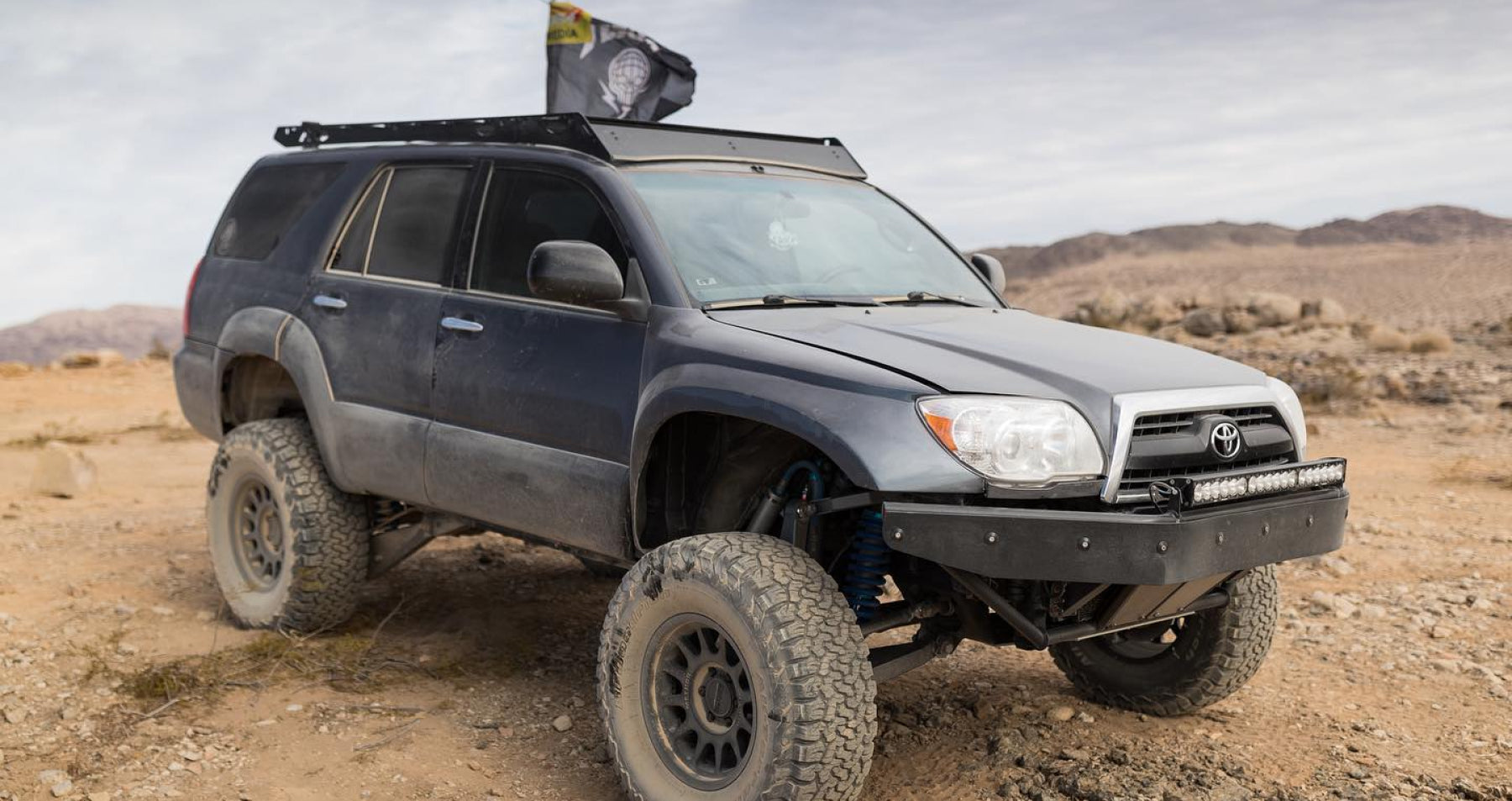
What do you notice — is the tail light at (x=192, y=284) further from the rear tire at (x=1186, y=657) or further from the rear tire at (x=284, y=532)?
the rear tire at (x=1186, y=657)

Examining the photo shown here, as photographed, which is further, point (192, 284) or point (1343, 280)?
point (1343, 280)

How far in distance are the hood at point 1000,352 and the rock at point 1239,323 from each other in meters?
22.3

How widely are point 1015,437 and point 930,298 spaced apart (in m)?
1.33

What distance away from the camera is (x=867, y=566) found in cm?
408

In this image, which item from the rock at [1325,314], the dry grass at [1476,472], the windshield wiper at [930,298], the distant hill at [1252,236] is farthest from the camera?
the distant hill at [1252,236]

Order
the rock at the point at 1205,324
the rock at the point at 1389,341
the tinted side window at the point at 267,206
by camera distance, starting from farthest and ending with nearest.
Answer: the rock at the point at 1205,324 → the rock at the point at 1389,341 → the tinted side window at the point at 267,206

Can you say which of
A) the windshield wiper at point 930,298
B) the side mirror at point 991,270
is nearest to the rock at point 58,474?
the side mirror at point 991,270

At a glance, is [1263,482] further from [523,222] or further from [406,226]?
[406,226]

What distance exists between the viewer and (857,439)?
3492mm

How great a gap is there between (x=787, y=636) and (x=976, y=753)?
1386mm

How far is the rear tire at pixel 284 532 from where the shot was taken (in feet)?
18.7

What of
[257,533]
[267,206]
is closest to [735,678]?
[257,533]

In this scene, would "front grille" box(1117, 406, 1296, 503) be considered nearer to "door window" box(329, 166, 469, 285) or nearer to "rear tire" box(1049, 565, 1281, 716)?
"rear tire" box(1049, 565, 1281, 716)

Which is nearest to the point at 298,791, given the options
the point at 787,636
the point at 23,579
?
→ the point at 787,636
